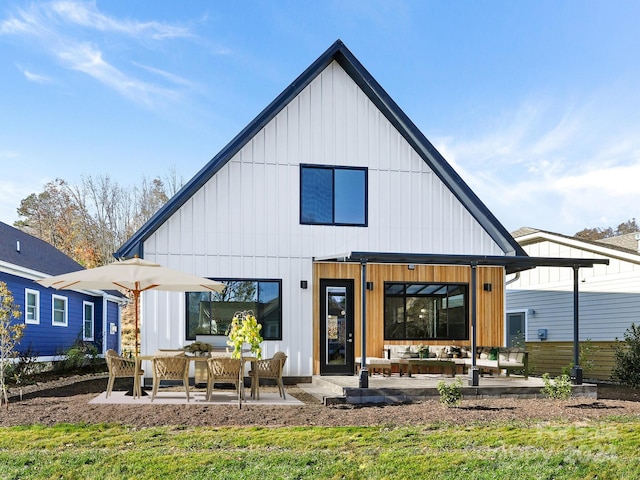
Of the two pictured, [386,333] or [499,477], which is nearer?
[499,477]

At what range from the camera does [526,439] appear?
7.34 m

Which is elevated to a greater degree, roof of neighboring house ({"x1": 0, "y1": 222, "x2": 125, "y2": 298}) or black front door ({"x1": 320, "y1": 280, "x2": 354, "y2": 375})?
roof of neighboring house ({"x1": 0, "y1": 222, "x2": 125, "y2": 298})

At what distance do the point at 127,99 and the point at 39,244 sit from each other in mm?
9725

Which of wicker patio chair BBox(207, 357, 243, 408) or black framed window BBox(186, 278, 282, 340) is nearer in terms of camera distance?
wicker patio chair BBox(207, 357, 243, 408)

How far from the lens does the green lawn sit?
6.06m

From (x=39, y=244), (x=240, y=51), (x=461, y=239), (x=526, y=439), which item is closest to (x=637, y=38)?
(x=461, y=239)

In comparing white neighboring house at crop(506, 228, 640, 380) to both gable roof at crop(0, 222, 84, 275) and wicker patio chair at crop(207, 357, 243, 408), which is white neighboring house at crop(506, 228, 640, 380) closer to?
wicker patio chair at crop(207, 357, 243, 408)

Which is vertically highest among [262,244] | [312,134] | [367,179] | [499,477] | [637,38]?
[637,38]

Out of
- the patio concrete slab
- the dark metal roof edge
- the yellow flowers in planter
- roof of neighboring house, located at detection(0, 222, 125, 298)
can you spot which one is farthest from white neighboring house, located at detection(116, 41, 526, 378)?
roof of neighboring house, located at detection(0, 222, 125, 298)

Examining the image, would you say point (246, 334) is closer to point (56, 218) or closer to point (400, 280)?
point (400, 280)

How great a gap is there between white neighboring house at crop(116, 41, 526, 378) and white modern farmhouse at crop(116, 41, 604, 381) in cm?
2

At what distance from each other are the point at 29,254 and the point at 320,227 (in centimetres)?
946

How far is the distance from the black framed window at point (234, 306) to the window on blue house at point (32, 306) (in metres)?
6.00

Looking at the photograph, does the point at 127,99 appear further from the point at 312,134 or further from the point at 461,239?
the point at 461,239
